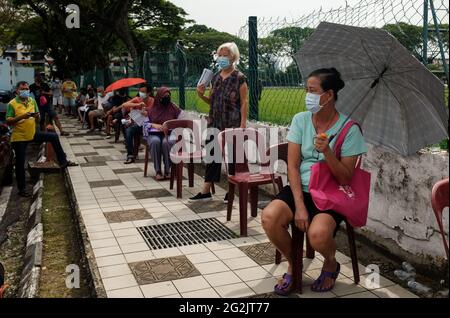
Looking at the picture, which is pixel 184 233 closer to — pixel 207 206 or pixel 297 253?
pixel 207 206

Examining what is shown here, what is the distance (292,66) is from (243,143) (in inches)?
42.5

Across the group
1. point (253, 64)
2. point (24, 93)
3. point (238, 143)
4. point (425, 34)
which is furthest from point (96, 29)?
point (425, 34)

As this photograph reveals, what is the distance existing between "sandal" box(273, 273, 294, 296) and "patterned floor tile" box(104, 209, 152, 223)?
7.93 feet

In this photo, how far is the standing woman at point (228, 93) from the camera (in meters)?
5.37

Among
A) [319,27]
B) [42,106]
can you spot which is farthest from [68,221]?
[42,106]

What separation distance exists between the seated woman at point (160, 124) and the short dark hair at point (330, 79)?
14.1ft

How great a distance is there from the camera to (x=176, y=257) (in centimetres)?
414

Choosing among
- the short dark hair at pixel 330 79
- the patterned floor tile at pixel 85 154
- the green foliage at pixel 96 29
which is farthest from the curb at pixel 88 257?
the green foliage at pixel 96 29

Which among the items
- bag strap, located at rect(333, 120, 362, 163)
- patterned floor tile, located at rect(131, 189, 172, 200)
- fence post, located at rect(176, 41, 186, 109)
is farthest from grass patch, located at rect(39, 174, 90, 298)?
fence post, located at rect(176, 41, 186, 109)

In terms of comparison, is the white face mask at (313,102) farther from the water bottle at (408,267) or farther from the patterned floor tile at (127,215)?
the patterned floor tile at (127,215)

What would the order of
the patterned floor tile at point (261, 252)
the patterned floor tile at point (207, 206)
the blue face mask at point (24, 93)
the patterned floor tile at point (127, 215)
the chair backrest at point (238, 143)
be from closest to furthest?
the patterned floor tile at point (261, 252)
the chair backrest at point (238, 143)
the patterned floor tile at point (127, 215)
the patterned floor tile at point (207, 206)
the blue face mask at point (24, 93)

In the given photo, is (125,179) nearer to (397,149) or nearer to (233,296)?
(233,296)

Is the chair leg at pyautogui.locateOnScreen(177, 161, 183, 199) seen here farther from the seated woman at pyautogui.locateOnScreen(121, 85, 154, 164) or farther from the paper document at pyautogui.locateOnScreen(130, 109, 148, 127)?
the paper document at pyautogui.locateOnScreen(130, 109, 148, 127)

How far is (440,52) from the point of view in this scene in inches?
135
